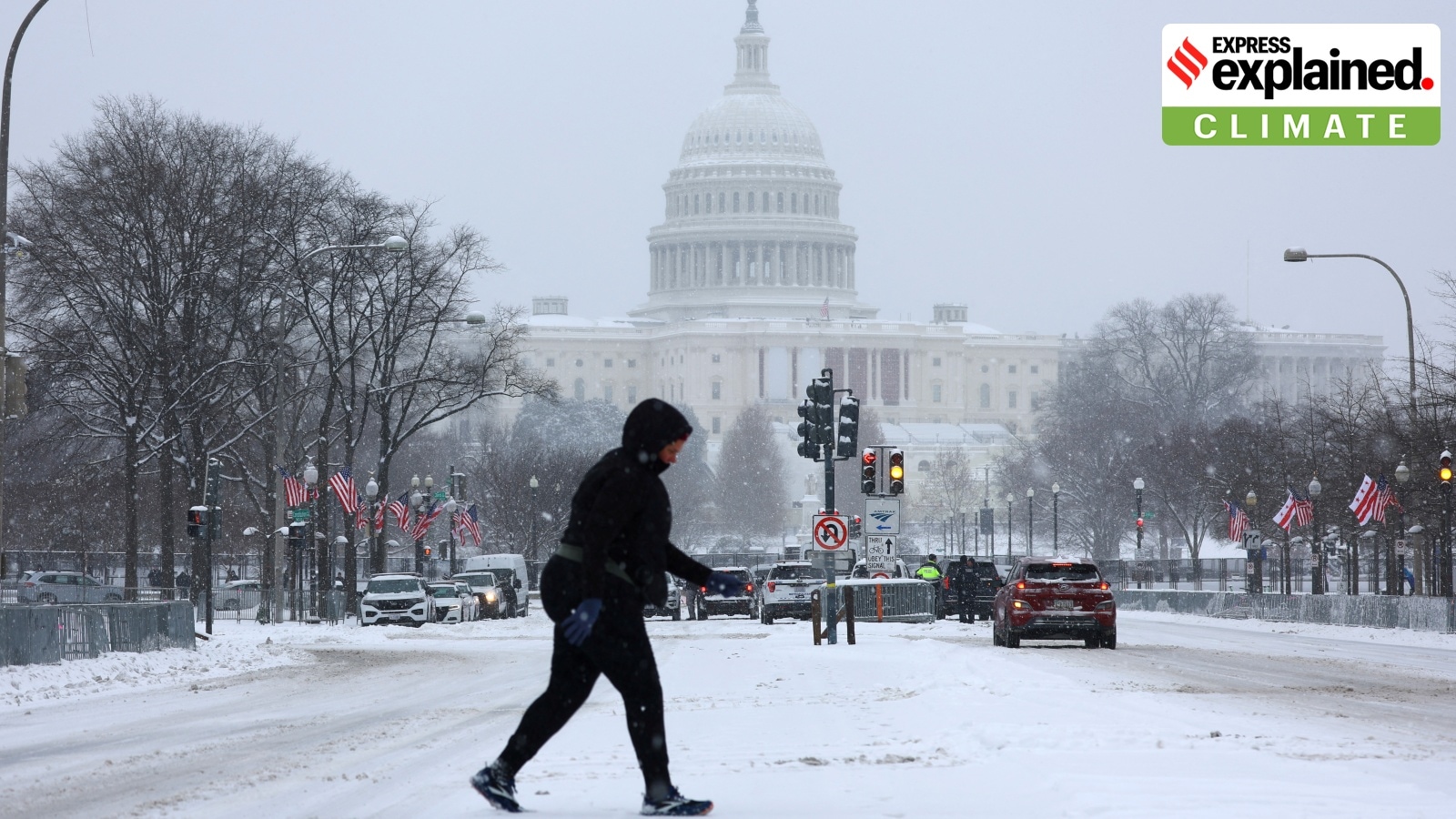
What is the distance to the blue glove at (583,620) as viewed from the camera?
897 centimetres

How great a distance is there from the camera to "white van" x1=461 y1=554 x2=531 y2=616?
2391 inches

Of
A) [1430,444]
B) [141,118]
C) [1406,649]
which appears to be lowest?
[1406,649]

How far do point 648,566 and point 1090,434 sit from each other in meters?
100.0

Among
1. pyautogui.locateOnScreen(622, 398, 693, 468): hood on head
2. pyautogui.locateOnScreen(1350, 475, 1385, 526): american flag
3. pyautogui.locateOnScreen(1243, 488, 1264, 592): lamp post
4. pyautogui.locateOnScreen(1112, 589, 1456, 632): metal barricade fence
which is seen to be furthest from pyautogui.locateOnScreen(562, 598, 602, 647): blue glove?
pyautogui.locateOnScreen(1243, 488, 1264, 592): lamp post

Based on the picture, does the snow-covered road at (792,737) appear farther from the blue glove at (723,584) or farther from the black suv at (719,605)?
the black suv at (719,605)

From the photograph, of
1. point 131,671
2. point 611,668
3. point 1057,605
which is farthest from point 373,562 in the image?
point 611,668

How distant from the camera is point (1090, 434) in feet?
352

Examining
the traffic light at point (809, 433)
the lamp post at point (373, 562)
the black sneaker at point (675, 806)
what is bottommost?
the black sneaker at point (675, 806)

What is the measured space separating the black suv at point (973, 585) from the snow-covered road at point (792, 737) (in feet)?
63.4

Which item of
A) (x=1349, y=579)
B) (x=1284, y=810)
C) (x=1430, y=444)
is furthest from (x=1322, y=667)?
(x=1349, y=579)

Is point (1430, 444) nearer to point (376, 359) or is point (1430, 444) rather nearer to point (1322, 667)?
point (1322, 667)

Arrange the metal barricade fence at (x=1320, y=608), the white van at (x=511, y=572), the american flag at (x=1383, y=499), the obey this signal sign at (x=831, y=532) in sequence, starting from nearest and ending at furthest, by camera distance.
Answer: the obey this signal sign at (x=831, y=532)
the metal barricade fence at (x=1320, y=608)
the american flag at (x=1383, y=499)
the white van at (x=511, y=572)

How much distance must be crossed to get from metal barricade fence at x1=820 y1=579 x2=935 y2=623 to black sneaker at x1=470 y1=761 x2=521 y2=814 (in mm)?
32765

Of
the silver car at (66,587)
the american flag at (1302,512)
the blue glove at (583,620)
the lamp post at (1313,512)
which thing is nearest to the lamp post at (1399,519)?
the lamp post at (1313,512)
